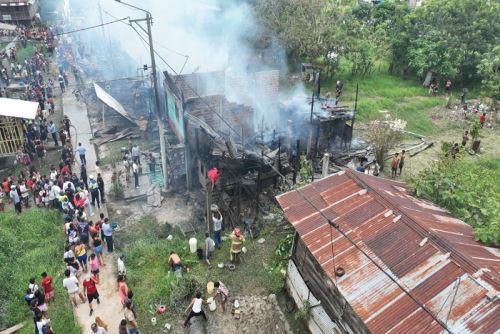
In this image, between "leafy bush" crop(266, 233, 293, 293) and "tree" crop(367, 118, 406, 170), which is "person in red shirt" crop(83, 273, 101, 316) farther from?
"tree" crop(367, 118, 406, 170)

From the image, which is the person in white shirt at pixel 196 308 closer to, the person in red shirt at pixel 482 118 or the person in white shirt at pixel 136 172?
the person in white shirt at pixel 136 172

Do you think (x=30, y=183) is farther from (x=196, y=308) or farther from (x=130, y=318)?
(x=196, y=308)

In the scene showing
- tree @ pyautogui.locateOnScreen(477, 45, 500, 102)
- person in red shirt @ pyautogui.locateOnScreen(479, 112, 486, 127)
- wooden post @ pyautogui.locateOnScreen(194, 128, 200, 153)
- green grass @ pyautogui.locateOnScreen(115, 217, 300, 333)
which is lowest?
green grass @ pyautogui.locateOnScreen(115, 217, 300, 333)

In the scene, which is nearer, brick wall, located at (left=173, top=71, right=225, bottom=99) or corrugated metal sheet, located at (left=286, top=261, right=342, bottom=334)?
corrugated metal sheet, located at (left=286, top=261, right=342, bottom=334)

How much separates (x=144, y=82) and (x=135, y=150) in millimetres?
8044

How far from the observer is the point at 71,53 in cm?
3400

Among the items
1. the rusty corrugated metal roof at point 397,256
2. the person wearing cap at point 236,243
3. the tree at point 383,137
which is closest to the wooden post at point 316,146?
the tree at point 383,137

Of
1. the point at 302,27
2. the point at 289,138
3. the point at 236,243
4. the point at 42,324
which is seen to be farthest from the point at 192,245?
the point at 302,27

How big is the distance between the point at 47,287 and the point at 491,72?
24.9 m

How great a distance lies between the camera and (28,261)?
488 inches

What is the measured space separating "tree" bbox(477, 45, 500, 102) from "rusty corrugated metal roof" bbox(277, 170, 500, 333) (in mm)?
14796

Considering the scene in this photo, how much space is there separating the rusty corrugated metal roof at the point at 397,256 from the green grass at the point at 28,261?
6886 mm

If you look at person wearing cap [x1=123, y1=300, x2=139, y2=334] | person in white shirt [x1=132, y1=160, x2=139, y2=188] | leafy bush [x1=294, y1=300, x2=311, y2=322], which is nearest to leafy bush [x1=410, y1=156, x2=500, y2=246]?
leafy bush [x1=294, y1=300, x2=311, y2=322]

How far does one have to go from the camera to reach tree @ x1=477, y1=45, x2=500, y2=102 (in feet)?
72.3
